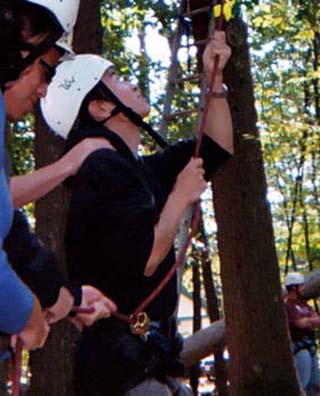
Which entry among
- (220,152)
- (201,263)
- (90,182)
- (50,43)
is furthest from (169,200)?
(201,263)

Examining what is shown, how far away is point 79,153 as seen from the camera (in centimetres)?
411

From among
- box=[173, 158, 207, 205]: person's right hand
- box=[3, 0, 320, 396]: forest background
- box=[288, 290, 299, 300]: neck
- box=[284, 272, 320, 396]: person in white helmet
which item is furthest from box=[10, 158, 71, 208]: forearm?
box=[288, 290, 299, 300]: neck

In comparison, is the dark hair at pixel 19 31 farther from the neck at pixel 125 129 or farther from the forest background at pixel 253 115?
the forest background at pixel 253 115

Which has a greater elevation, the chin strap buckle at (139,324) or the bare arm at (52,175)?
the bare arm at (52,175)

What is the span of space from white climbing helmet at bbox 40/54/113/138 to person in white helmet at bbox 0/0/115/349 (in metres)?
0.87

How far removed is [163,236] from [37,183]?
0.53 metres

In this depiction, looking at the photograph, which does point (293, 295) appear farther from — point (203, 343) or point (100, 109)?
point (100, 109)

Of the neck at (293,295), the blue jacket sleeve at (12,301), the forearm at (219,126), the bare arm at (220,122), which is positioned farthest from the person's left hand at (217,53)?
the neck at (293,295)

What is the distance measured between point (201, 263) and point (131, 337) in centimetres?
1859

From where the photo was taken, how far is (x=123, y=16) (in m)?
13.2

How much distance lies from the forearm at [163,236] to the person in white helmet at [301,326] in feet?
28.8

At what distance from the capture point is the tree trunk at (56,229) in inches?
377

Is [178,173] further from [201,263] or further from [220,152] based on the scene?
[201,263]

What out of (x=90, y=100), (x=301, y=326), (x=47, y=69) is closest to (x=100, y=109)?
(x=90, y=100)
